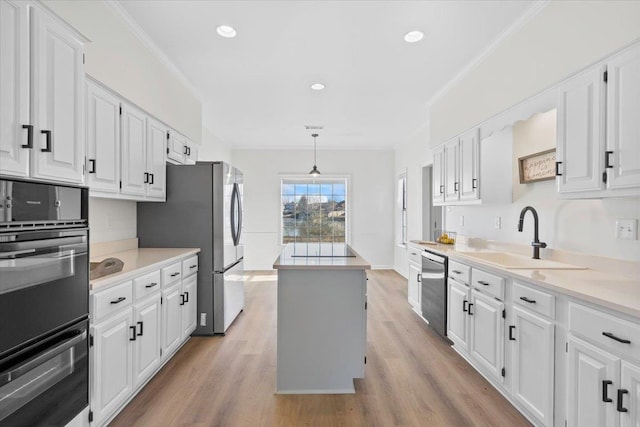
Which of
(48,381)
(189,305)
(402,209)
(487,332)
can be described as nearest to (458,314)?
(487,332)

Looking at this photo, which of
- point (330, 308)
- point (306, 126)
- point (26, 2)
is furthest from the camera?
point (306, 126)

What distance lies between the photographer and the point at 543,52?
235cm

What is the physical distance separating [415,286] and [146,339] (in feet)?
10.0

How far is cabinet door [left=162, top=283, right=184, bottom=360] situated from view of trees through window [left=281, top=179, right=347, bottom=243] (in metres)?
4.38

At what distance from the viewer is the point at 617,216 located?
210 centimetres

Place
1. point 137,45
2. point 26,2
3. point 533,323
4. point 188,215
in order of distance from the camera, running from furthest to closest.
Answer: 1. point 188,215
2. point 137,45
3. point 533,323
4. point 26,2

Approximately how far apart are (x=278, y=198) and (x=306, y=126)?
2.15 meters

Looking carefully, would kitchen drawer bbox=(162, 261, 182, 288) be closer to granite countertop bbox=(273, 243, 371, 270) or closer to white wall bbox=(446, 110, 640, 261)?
granite countertop bbox=(273, 243, 371, 270)

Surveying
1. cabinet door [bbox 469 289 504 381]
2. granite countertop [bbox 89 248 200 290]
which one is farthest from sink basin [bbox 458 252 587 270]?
granite countertop [bbox 89 248 200 290]

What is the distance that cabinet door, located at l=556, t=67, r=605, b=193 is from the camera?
1.87 meters

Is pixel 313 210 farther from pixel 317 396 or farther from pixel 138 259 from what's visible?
pixel 317 396

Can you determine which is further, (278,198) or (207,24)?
(278,198)

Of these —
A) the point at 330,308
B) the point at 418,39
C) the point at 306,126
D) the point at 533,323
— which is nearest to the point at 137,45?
the point at 418,39

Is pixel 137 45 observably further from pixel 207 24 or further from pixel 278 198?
pixel 278 198
